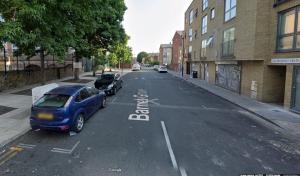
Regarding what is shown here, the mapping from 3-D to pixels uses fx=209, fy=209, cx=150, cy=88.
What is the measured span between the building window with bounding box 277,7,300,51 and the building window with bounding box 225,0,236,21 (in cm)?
515

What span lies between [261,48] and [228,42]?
4.87 metres

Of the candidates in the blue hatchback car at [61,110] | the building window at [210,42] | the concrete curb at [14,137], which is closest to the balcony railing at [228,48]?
the building window at [210,42]

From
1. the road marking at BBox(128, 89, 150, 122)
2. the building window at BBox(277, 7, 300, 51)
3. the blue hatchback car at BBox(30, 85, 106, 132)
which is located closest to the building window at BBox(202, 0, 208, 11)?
the building window at BBox(277, 7, 300, 51)

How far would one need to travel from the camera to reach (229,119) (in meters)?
9.51

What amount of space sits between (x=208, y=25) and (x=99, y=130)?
2190 centimetres

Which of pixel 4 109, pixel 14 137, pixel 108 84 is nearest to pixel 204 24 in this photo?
Answer: pixel 108 84

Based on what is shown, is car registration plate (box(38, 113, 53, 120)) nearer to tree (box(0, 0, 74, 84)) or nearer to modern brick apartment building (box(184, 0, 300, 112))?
tree (box(0, 0, 74, 84))

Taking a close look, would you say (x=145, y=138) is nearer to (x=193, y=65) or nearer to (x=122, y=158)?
(x=122, y=158)

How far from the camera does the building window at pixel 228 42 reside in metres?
16.8

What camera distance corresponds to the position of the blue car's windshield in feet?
22.1

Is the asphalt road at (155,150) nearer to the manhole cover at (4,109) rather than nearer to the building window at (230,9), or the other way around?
the manhole cover at (4,109)

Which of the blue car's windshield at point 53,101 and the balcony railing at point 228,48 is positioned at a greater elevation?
the balcony railing at point 228,48

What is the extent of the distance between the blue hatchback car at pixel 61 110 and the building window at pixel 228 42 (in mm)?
13339

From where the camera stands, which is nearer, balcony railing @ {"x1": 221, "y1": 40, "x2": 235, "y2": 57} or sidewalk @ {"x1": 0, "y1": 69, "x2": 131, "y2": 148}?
sidewalk @ {"x1": 0, "y1": 69, "x2": 131, "y2": 148}
